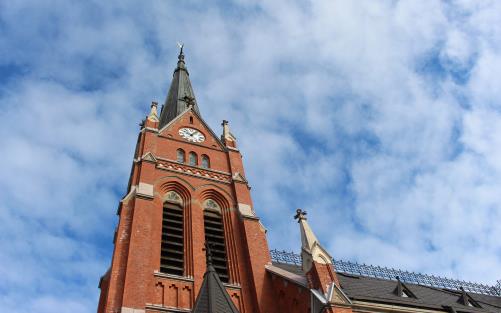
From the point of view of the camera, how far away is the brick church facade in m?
17.7

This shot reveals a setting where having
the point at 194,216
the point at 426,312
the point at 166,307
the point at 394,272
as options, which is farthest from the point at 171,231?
the point at 394,272

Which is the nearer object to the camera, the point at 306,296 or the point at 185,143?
the point at 306,296

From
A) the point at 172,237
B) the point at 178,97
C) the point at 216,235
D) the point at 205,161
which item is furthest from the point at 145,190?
the point at 178,97

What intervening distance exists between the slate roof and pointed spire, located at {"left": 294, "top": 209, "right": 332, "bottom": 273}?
1772mm

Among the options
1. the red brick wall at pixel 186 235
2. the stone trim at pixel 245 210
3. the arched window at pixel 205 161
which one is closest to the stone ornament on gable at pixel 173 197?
the red brick wall at pixel 186 235

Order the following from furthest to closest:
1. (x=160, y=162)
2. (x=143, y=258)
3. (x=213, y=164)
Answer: (x=213, y=164) < (x=160, y=162) < (x=143, y=258)

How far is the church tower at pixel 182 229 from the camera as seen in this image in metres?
18.7

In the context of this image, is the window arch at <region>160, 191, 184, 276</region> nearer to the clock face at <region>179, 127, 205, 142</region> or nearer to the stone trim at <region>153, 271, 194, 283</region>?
the stone trim at <region>153, 271, 194, 283</region>

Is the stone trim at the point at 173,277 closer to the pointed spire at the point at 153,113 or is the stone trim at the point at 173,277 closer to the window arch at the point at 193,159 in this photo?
the window arch at the point at 193,159

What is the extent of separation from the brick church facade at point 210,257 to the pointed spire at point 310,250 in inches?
1.7

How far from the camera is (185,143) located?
95.6 ft

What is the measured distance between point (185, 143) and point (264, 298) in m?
12.3

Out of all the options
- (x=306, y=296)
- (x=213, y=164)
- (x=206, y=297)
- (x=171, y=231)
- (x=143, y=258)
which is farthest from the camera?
(x=213, y=164)

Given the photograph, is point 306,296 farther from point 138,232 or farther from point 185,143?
point 185,143
